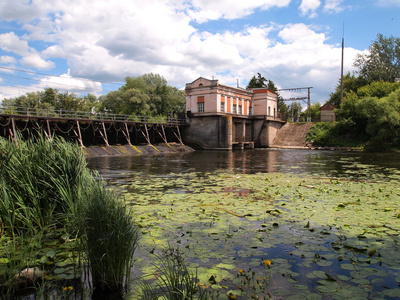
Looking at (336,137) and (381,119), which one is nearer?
(381,119)

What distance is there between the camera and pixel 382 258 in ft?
14.6

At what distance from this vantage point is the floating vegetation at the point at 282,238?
12.3ft

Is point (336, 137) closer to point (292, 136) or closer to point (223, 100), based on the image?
point (292, 136)

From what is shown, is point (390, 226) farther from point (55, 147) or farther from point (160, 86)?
point (160, 86)

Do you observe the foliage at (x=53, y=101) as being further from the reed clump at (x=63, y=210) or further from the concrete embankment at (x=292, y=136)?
the reed clump at (x=63, y=210)

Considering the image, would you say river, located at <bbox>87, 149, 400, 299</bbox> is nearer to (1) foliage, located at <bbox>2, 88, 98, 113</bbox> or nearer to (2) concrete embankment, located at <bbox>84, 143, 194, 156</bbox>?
(2) concrete embankment, located at <bbox>84, 143, 194, 156</bbox>

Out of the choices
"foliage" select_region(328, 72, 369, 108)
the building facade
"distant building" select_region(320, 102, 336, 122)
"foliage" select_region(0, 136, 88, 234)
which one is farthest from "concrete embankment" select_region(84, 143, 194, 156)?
"foliage" select_region(328, 72, 369, 108)

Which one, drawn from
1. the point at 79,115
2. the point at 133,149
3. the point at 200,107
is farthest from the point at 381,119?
→ the point at 79,115

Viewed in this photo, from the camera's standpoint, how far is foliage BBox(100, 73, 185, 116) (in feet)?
188

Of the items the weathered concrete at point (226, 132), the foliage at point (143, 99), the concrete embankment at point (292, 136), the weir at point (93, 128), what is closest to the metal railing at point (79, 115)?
the weir at point (93, 128)

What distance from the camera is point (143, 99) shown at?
57.6 meters

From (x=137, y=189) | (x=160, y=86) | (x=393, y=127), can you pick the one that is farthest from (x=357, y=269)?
(x=160, y=86)

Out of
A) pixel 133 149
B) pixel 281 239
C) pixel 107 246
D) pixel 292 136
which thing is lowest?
pixel 281 239

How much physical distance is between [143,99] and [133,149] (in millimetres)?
28605
